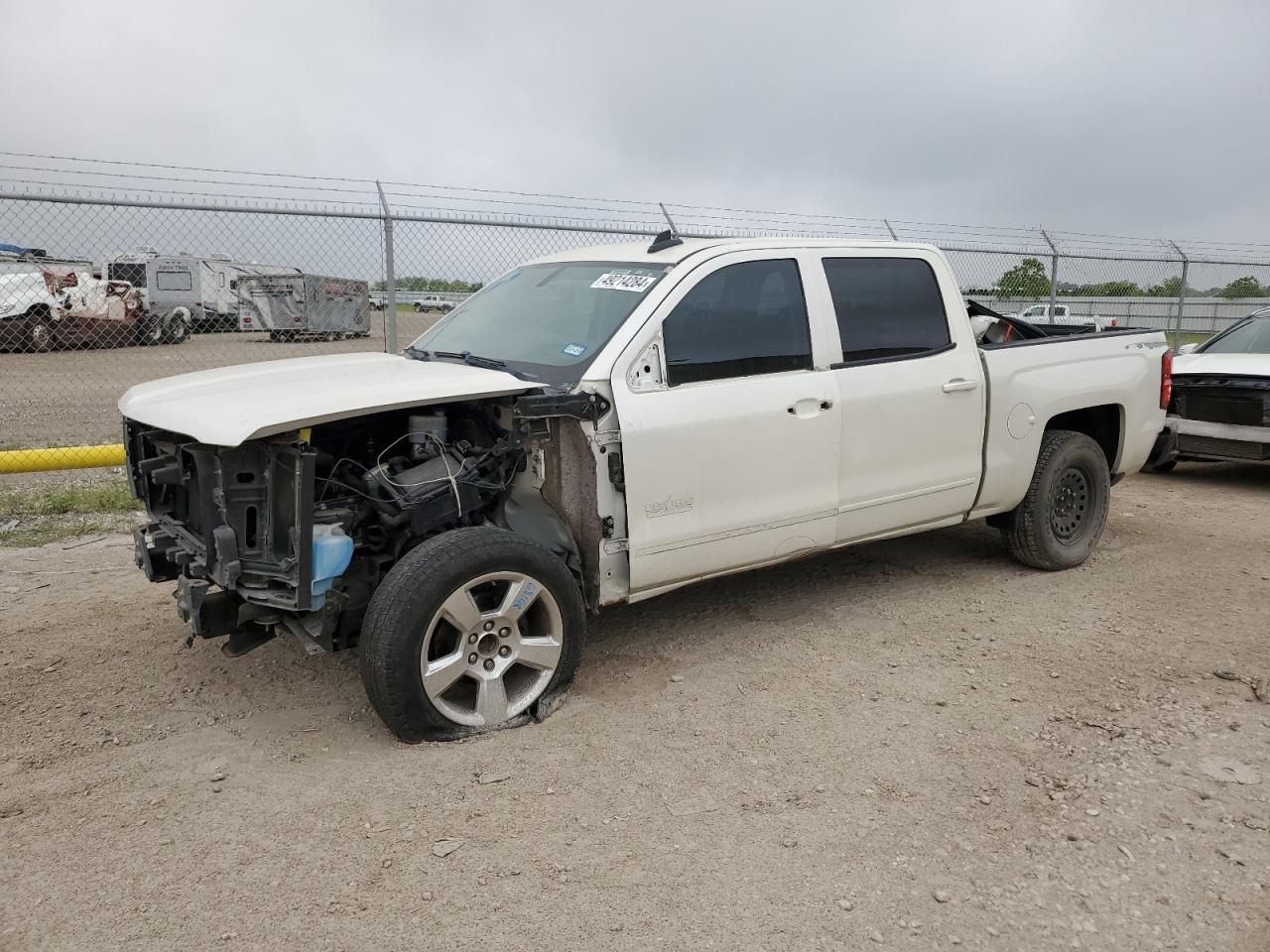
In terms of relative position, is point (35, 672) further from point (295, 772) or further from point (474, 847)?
point (474, 847)

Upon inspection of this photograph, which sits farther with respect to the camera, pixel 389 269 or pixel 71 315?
pixel 71 315

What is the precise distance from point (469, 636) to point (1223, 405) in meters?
7.29

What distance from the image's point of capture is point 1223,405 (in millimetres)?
8281

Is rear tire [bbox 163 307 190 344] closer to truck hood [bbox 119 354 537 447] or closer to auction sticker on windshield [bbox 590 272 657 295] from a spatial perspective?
truck hood [bbox 119 354 537 447]

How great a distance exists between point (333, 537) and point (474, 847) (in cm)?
117

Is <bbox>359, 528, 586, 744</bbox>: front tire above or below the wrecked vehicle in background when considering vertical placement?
below

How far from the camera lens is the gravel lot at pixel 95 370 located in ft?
31.3

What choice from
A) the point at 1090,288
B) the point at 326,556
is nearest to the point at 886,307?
the point at 326,556

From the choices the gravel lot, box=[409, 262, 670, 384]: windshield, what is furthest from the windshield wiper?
the gravel lot

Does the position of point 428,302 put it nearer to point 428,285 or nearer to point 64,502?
point 428,285

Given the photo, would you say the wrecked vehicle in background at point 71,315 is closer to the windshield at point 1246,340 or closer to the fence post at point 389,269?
the fence post at point 389,269

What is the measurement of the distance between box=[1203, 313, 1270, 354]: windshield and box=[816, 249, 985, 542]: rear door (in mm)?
5292

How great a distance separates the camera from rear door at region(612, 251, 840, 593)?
403cm

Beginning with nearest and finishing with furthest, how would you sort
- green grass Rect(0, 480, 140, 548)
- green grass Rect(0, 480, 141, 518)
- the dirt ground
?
the dirt ground, green grass Rect(0, 480, 140, 548), green grass Rect(0, 480, 141, 518)
